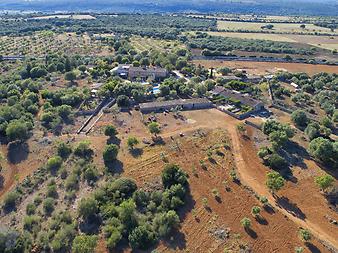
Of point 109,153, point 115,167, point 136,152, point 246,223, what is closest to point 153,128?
point 136,152

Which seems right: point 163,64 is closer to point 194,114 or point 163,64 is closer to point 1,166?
point 194,114

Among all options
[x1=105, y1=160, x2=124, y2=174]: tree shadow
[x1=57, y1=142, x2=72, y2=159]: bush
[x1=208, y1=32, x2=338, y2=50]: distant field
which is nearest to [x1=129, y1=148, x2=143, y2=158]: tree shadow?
[x1=105, y1=160, x2=124, y2=174]: tree shadow

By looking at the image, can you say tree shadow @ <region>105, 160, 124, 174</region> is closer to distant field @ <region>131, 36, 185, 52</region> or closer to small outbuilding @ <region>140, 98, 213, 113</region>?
small outbuilding @ <region>140, 98, 213, 113</region>

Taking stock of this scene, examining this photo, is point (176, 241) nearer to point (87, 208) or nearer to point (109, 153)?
point (87, 208)

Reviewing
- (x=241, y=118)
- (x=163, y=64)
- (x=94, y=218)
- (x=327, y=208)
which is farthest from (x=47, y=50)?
(x=327, y=208)

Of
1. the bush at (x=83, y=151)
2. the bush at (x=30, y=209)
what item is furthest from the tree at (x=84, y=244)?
the bush at (x=83, y=151)

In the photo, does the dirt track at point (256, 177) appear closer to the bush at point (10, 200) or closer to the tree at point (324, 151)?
the tree at point (324, 151)
